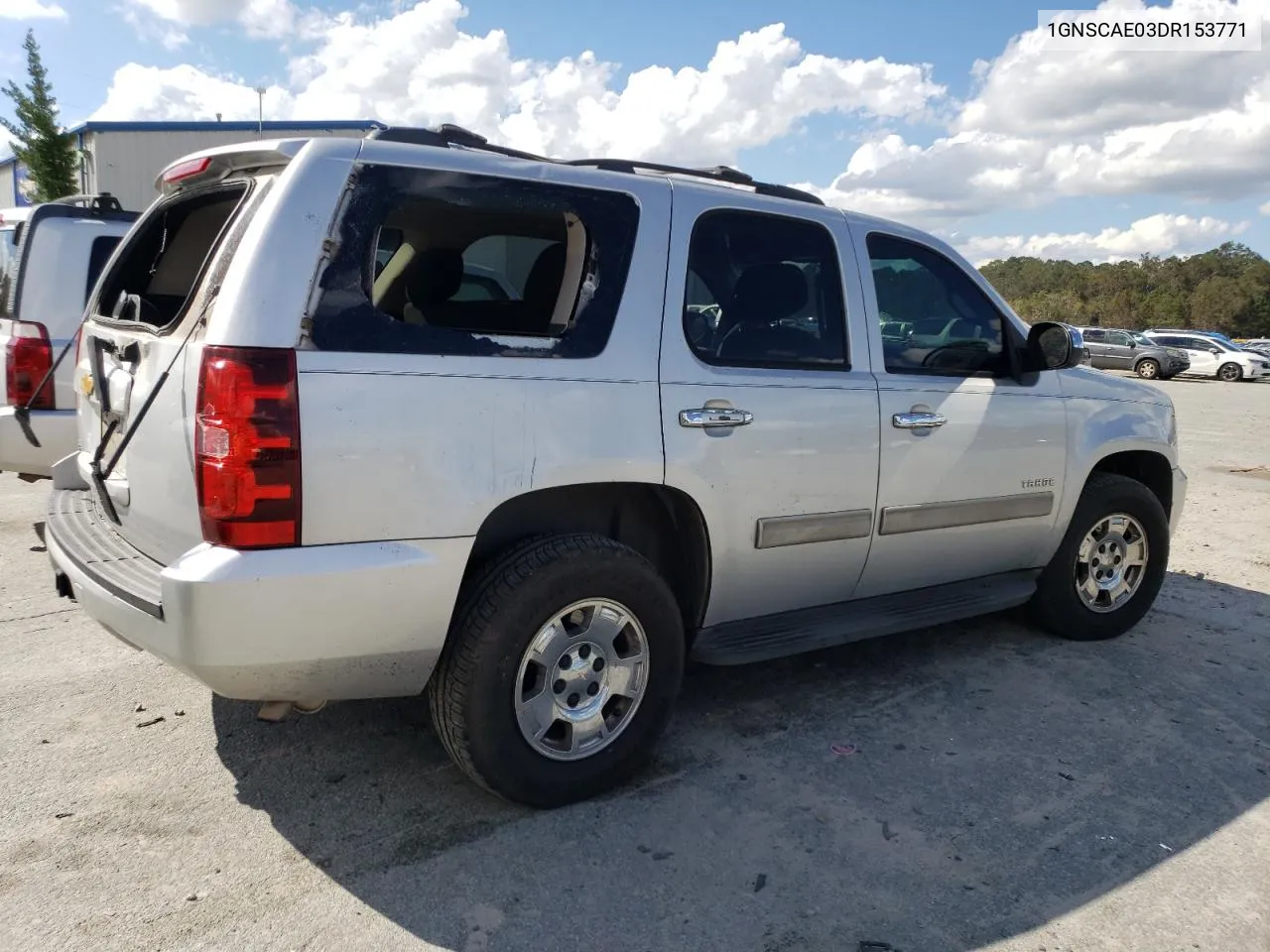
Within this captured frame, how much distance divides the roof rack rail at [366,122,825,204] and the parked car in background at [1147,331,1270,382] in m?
33.1

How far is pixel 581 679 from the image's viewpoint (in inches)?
120

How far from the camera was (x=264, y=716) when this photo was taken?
279 cm

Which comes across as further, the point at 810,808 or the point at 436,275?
the point at 436,275

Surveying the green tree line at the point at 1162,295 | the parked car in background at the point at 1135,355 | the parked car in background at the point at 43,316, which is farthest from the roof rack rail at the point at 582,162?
the green tree line at the point at 1162,295

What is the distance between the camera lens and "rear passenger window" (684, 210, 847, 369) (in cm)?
333

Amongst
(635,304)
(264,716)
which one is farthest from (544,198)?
(264,716)

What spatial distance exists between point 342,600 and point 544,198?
1370 millimetres

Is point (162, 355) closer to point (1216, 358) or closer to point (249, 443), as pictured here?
point (249, 443)

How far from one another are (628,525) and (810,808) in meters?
1.10

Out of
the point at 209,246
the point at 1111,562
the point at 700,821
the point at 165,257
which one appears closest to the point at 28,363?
the point at 165,257

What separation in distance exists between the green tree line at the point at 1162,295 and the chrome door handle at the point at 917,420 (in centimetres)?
7127

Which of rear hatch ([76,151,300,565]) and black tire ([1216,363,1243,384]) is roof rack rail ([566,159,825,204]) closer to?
rear hatch ([76,151,300,565])

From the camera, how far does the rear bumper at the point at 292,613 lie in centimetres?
244

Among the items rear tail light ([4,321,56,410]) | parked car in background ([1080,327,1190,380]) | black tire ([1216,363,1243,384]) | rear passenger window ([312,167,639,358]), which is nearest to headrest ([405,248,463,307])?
rear passenger window ([312,167,639,358])
